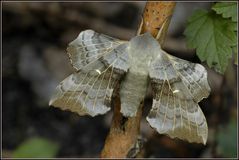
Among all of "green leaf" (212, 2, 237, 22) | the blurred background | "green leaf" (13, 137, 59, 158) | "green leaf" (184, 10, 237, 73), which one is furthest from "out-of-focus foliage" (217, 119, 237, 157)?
"green leaf" (212, 2, 237, 22)

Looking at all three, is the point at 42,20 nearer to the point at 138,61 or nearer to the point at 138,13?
the point at 138,13

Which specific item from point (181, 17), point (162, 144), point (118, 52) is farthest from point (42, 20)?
point (118, 52)

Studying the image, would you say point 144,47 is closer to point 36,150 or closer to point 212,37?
point 212,37

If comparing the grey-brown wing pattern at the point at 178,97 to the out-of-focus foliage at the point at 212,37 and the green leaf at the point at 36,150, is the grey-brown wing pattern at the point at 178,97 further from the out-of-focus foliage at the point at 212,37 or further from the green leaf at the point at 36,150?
the green leaf at the point at 36,150

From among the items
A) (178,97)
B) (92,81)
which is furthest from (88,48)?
(178,97)

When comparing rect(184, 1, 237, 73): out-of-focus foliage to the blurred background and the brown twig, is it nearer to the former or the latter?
the brown twig
